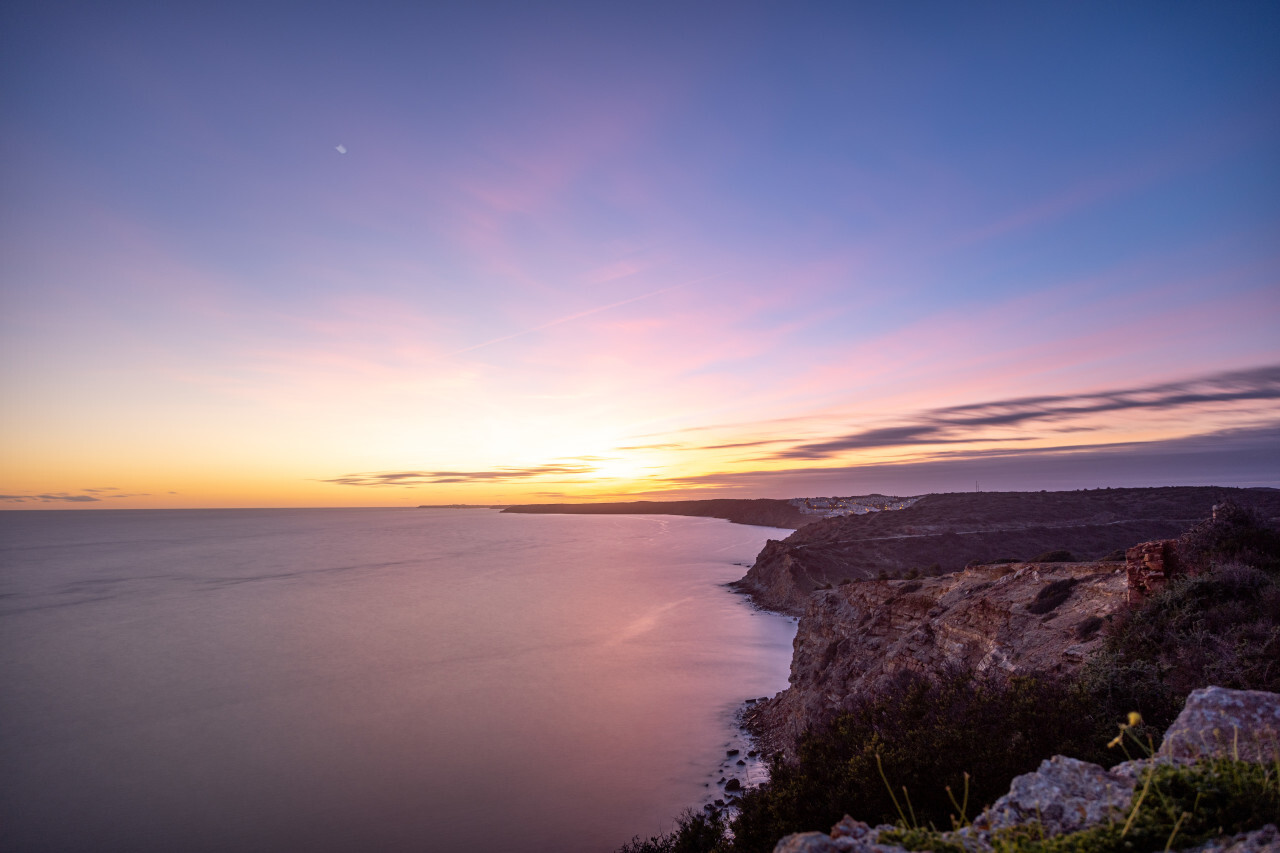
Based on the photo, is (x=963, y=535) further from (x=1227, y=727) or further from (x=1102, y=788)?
(x=1102, y=788)

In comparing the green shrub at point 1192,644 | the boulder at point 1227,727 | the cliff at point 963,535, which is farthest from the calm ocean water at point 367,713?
the boulder at point 1227,727

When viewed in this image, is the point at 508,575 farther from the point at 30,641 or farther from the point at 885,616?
the point at 885,616

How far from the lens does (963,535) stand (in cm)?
8450

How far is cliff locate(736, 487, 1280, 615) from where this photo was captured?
69875mm

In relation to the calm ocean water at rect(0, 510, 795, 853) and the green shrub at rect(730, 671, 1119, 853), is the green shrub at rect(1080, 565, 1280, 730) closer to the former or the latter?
the green shrub at rect(730, 671, 1119, 853)

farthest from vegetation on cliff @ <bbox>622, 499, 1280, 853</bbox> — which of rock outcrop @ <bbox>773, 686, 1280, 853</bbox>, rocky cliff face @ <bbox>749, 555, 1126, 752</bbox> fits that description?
rock outcrop @ <bbox>773, 686, 1280, 853</bbox>

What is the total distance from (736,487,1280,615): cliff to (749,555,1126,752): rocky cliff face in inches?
1032

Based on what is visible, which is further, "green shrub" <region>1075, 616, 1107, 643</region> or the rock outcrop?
"green shrub" <region>1075, 616, 1107, 643</region>

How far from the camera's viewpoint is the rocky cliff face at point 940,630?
17734mm

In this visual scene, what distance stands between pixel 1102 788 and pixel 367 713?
40.9m

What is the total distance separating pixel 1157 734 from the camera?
9.88 m

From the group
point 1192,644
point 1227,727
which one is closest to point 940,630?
point 1192,644

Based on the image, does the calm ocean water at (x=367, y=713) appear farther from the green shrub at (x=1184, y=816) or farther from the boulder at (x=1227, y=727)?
the green shrub at (x=1184, y=816)

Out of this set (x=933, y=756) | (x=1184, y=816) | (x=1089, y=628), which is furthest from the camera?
(x=1089, y=628)
